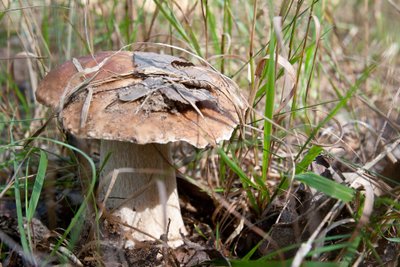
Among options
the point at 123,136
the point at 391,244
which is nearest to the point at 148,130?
the point at 123,136

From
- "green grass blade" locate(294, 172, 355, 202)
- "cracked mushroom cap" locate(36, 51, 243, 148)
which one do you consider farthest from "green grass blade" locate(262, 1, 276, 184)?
"green grass blade" locate(294, 172, 355, 202)

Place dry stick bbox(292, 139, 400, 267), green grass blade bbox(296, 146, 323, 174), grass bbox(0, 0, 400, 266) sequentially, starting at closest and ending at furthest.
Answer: dry stick bbox(292, 139, 400, 267)
grass bbox(0, 0, 400, 266)
green grass blade bbox(296, 146, 323, 174)

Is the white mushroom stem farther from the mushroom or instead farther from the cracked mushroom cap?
the cracked mushroom cap

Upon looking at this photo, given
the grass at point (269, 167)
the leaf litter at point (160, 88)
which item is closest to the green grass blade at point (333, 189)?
the grass at point (269, 167)

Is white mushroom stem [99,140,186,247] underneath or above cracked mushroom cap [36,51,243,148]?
underneath

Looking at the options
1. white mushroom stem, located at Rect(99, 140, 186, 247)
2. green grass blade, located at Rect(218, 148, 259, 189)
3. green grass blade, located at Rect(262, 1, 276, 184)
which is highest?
green grass blade, located at Rect(262, 1, 276, 184)

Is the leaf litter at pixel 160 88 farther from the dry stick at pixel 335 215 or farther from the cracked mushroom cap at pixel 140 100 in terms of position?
the dry stick at pixel 335 215

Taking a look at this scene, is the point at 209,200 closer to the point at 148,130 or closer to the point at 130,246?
the point at 130,246

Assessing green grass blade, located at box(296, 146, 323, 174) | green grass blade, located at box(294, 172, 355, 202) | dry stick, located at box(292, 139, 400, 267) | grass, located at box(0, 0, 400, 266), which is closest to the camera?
dry stick, located at box(292, 139, 400, 267)
